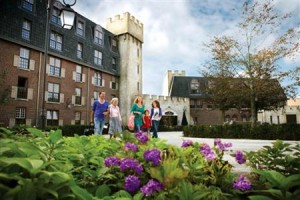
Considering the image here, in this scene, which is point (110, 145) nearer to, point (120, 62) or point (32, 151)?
point (32, 151)

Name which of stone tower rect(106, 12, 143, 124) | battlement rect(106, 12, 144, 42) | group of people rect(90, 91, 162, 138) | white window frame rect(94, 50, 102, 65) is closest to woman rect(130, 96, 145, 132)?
group of people rect(90, 91, 162, 138)

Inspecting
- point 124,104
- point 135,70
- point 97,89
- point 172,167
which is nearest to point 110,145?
point 172,167

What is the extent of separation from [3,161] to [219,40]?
17957 mm

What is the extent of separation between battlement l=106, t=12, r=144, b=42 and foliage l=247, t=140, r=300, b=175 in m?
32.3

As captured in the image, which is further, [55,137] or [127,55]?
[127,55]

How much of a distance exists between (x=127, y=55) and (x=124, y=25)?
13.1 ft

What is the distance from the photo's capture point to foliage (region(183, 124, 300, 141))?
15.1 metres

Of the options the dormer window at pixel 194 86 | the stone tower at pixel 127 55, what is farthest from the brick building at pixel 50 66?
the dormer window at pixel 194 86

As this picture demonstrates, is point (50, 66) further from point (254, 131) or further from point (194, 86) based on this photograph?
point (194, 86)

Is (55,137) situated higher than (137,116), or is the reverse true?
(137,116)

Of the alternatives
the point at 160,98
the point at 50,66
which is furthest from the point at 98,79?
the point at 160,98

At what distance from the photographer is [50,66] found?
23.7 meters

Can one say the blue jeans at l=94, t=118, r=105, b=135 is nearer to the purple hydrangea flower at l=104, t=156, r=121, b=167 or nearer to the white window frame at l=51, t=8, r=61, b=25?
the purple hydrangea flower at l=104, t=156, r=121, b=167

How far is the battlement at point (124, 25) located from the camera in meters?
33.1
